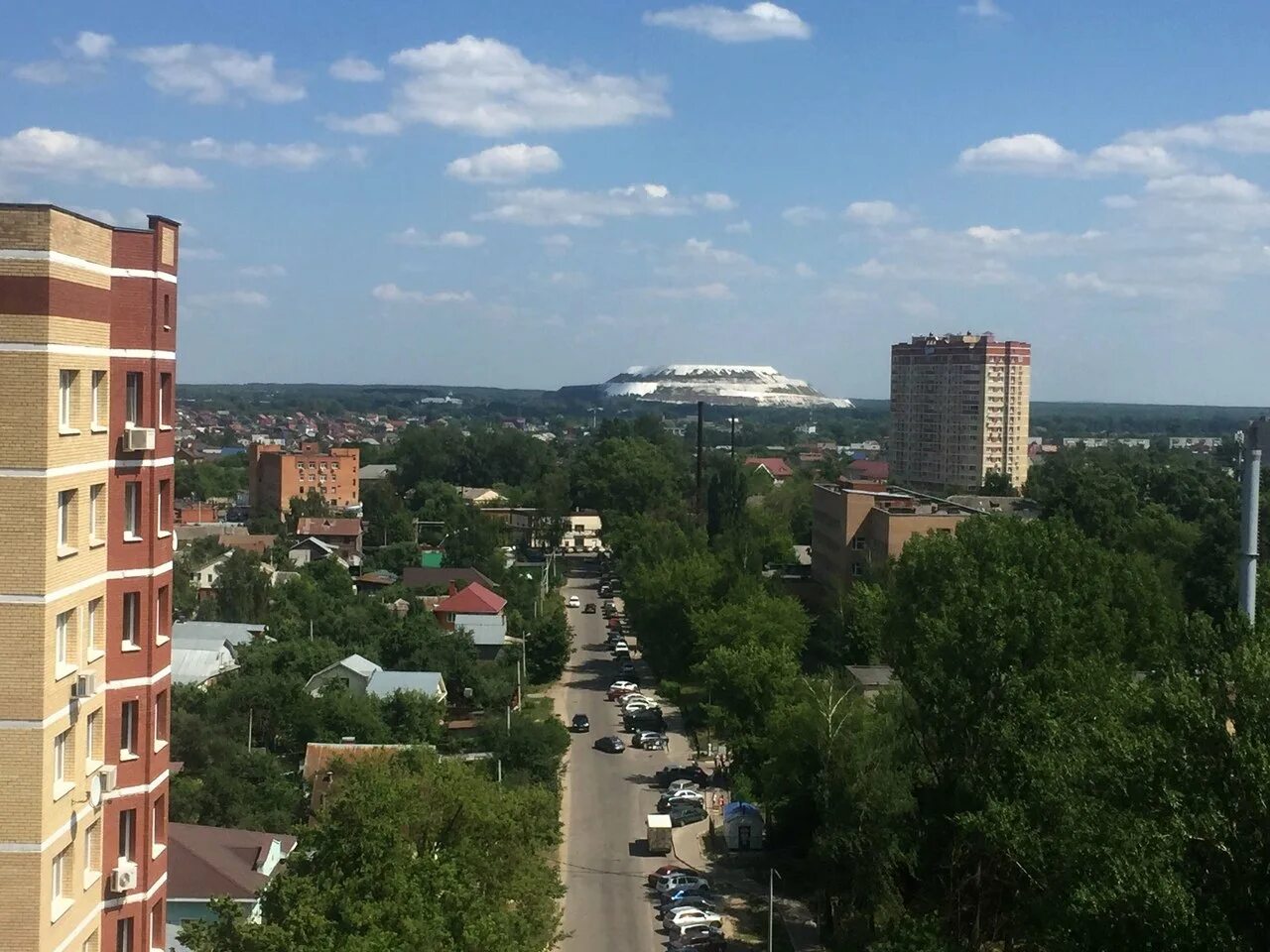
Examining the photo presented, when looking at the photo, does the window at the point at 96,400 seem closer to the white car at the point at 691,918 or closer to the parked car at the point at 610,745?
the white car at the point at 691,918

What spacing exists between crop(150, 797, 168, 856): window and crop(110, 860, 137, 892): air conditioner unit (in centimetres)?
62

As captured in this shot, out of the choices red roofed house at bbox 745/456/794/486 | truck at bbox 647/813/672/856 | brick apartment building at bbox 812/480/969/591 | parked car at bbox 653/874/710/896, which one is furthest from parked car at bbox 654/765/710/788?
red roofed house at bbox 745/456/794/486

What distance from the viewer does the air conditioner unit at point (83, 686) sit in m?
8.79

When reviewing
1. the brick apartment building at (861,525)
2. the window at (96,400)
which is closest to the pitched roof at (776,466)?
the brick apartment building at (861,525)

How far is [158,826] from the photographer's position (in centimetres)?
1084

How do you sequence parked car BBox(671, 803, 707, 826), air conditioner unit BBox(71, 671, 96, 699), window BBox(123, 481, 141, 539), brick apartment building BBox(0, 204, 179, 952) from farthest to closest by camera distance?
parked car BBox(671, 803, 707, 826) → window BBox(123, 481, 141, 539) → air conditioner unit BBox(71, 671, 96, 699) → brick apartment building BBox(0, 204, 179, 952)

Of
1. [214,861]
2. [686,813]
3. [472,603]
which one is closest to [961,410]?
[472,603]

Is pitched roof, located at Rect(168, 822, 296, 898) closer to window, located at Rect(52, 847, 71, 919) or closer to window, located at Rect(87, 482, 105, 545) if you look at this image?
window, located at Rect(52, 847, 71, 919)

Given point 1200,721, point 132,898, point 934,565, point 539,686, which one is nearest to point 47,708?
point 132,898

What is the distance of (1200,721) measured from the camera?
10953 mm

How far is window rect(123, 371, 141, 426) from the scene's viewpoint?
974 centimetres

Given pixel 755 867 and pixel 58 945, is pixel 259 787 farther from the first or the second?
pixel 58 945

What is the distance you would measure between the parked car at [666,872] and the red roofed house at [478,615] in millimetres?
17185

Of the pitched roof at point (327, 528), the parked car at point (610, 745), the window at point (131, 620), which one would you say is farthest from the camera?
the pitched roof at point (327, 528)
